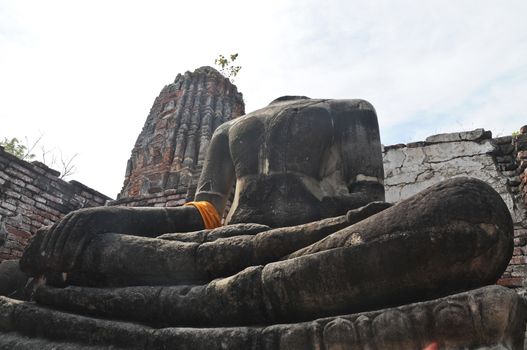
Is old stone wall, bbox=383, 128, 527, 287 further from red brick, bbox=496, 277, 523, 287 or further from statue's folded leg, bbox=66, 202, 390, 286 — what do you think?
statue's folded leg, bbox=66, 202, 390, 286

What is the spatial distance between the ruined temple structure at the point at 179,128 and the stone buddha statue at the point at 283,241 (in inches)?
448

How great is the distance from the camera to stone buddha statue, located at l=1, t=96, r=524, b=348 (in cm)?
147

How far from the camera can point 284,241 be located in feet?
6.13

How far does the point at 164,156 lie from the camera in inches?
598

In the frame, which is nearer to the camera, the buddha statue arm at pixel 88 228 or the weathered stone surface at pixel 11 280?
the buddha statue arm at pixel 88 228

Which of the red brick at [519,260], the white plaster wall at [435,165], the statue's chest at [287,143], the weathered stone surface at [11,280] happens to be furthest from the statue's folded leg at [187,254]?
the white plaster wall at [435,165]

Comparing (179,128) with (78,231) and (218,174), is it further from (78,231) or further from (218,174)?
(78,231)

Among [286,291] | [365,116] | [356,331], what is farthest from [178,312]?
[365,116]

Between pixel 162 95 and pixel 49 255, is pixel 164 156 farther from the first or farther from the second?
pixel 49 255

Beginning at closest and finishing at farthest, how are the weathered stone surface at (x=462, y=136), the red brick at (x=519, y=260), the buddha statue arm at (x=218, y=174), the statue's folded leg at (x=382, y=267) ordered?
the statue's folded leg at (x=382, y=267)
the buddha statue arm at (x=218, y=174)
the red brick at (x=519, y=260)
the weathered stone surface at (x=462, y=136)

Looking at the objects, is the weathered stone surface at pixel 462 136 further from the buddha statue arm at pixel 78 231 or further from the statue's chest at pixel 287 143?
the buddha statue arm at pixel 78 231

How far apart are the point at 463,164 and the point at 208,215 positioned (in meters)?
4.41

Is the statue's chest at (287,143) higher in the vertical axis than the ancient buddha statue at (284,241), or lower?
higher

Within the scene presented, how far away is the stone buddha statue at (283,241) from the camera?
1468 mm
